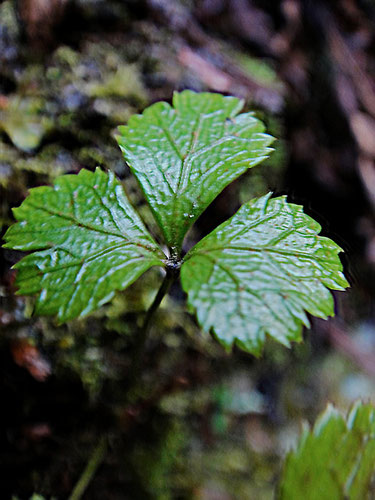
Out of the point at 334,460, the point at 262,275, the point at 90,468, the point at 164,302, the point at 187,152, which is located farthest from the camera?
the point at 164,302

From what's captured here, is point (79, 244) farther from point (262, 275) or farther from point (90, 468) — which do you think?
point (90, 468)

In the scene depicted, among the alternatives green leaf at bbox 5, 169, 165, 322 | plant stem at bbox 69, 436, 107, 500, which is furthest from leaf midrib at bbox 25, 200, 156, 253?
plant stem at bbox 69, 436, 107, 500

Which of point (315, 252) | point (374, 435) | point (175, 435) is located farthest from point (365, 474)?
point (175, 435)

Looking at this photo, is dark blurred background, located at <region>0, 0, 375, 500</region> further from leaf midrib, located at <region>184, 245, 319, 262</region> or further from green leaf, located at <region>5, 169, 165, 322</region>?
green leaf, located at <region>5, 169, 165, 322</region>

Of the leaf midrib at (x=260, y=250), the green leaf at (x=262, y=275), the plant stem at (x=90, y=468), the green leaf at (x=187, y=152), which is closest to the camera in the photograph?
the green leaf at (x=262, y=275)

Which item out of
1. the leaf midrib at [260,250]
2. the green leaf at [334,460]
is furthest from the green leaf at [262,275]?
the green leaf at [334,460]

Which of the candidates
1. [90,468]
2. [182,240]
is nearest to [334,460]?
[182,240]

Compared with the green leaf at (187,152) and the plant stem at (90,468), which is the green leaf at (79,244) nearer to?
the green leaf at (187,152)
